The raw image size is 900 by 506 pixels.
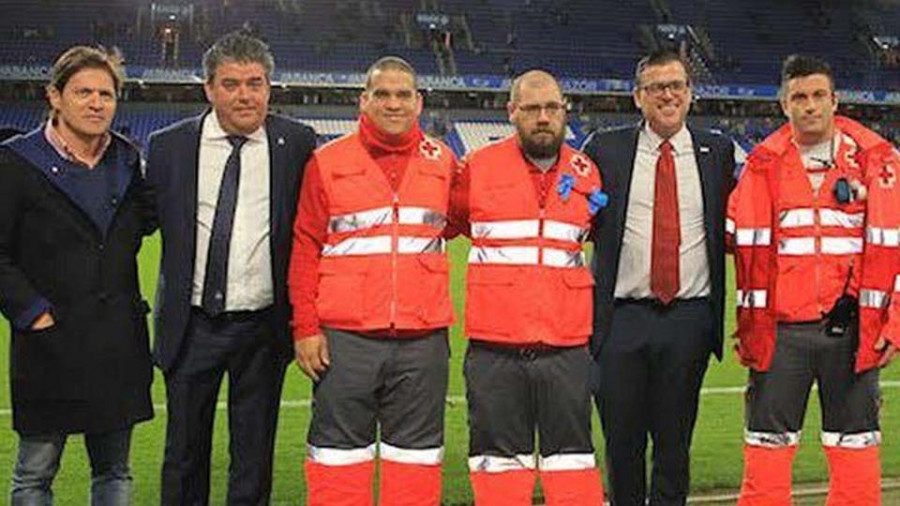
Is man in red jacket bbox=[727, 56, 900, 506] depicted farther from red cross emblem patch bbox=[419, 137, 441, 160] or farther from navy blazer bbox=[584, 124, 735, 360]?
red cross emblem patch bbox=[419, 137, 441, 160]

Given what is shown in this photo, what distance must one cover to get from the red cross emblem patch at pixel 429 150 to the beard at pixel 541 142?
0.37 metres

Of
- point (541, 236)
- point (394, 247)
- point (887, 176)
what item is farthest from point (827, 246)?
point (394, 247)

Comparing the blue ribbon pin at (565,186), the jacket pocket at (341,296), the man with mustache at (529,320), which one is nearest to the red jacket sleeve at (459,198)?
the man with mustache at (529,320)

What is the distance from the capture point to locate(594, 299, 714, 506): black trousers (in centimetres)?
474

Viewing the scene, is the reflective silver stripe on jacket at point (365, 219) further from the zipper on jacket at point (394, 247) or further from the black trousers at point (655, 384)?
the black trousers at point (655, 384)

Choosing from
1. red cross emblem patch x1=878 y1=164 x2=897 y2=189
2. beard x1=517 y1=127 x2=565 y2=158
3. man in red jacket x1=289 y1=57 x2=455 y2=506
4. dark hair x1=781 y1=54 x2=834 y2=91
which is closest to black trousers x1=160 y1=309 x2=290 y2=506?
man in red jacket x1=289 y1=57 x2=455 y2=506

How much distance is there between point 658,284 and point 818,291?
698 mm

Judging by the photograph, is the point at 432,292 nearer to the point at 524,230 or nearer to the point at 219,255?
the point at 524,230

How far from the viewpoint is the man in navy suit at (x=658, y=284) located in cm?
475

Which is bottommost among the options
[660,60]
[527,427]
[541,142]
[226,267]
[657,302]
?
[527,427]

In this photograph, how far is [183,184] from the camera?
4391mm

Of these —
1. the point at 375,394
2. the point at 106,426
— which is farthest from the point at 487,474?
the point at 106,426

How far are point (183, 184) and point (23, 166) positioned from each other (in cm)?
65

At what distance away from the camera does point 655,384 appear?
15.7ft
